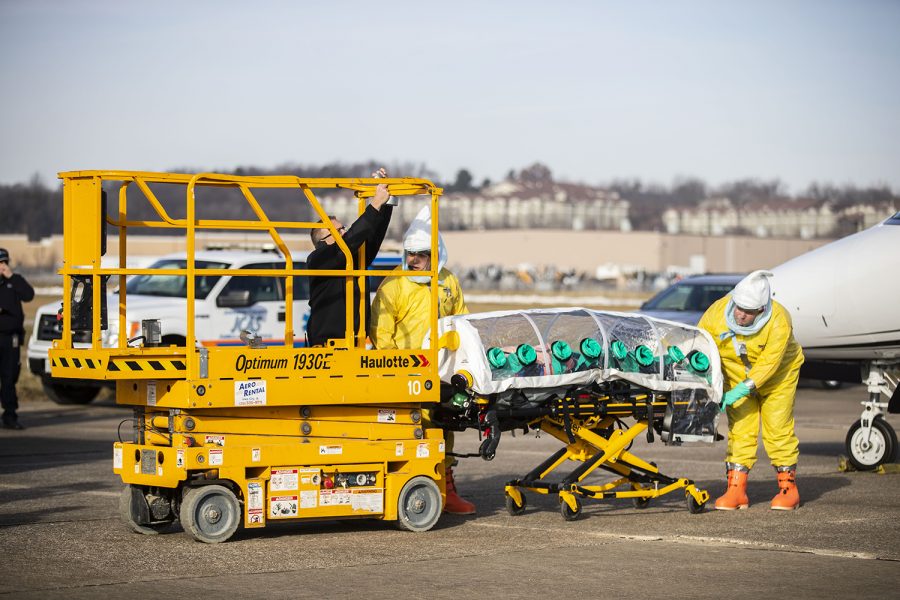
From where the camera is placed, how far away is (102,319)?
8664 mm

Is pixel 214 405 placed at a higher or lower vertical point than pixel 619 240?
lower

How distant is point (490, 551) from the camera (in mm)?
8461

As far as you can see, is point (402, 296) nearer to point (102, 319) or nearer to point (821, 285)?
point (102, 319)

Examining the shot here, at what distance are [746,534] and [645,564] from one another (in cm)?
146

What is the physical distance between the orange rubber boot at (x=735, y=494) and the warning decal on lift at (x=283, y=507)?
3558mm

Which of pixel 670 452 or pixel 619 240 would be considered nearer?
pixel 670 452

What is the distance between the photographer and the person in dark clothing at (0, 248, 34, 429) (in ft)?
53.5

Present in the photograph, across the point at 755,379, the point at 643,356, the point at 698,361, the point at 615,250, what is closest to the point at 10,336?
the point at 643,356

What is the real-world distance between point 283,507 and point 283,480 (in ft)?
0.59

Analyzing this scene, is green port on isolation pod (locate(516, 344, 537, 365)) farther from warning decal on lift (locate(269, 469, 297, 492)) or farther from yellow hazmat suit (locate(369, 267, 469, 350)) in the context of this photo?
warning decal on lift (locate(269, 469, 297, 492))

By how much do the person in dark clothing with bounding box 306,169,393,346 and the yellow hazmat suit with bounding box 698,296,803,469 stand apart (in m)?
3.02

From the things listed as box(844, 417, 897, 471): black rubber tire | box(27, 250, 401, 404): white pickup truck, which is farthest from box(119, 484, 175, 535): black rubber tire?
box(27, 250, 401, 404): white pickup truck

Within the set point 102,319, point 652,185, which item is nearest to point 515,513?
point 102,319

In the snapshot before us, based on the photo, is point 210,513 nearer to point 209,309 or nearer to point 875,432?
point 875,432
